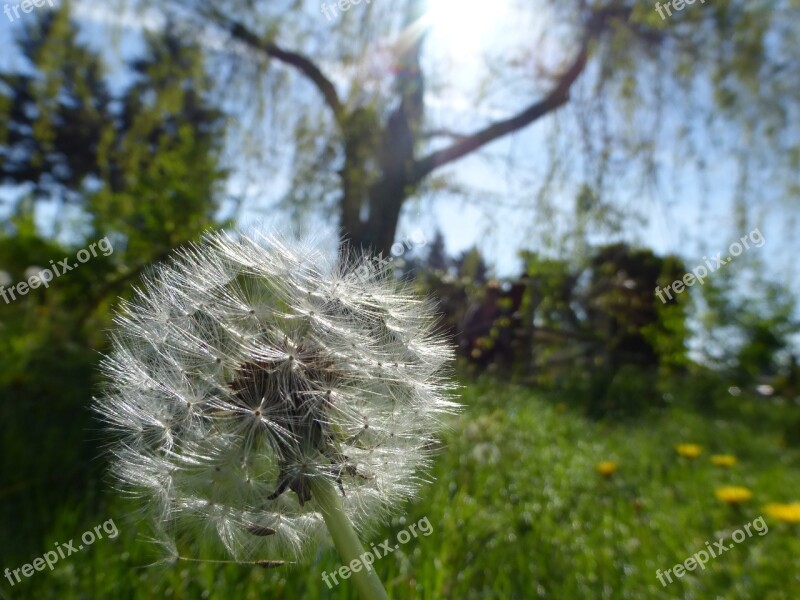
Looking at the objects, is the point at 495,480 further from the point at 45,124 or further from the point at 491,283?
the point at 45,124

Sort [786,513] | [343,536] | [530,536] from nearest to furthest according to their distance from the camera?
1. [343,536]
2. [530,536]
3. [786,513]

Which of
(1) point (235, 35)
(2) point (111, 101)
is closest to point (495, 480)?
(1) point (235, 35)

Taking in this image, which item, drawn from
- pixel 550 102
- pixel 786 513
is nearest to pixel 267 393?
pixel 786 513

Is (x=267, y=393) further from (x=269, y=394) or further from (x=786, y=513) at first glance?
(x=786, y=513)

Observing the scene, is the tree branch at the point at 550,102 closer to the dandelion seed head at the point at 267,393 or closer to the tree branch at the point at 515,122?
the tree branch at the point at 515,122

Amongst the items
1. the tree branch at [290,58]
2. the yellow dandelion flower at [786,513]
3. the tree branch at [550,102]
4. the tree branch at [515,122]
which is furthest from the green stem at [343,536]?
the tree branch at [550,102]

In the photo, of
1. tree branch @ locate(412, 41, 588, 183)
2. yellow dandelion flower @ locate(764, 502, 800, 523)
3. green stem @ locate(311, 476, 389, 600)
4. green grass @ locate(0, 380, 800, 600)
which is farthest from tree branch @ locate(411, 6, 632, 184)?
green stem @ locate(311, 476, 389, 600)

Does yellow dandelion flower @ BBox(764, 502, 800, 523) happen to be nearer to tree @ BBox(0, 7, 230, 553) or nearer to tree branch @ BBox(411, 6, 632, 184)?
tree branch @ BBox(411, 6, 632, 184)

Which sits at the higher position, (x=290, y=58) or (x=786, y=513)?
(x=290, y=58)
